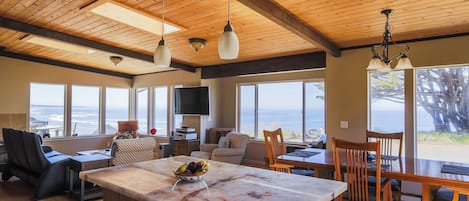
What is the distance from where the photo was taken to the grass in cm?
387

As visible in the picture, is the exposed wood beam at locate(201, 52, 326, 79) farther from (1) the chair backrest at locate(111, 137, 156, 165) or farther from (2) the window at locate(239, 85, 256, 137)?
(1) the chair backrest at locate(111, 137, 156, 165)

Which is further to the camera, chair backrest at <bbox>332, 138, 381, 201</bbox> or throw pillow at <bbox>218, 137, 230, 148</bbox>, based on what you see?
throw pillow at <bbox>218, 137, 230, 148</bbox>

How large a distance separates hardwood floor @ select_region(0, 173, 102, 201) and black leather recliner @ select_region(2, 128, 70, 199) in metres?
0.17

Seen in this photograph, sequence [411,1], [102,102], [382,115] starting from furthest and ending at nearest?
[102,102]
[382,115]
[411,1]

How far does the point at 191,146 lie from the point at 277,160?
365 cm

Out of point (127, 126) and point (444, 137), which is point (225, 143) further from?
point (444, 137)

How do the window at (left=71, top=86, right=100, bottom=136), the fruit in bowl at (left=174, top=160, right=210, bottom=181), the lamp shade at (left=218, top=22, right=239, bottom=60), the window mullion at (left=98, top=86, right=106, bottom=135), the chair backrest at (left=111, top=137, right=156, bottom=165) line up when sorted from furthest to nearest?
the window mullion at (left=98, top=86, right=106, bottom=135)
the window at (left=71, top=86, right=100, bottom=136)
the chair backrest at (left=111, top=137, right=156, bottom=165)
the lamp shade at (left=218, top=22, right=239, bottom=60)
the fruit in bowl at (left=174, top=160, right=210, bottom=181)

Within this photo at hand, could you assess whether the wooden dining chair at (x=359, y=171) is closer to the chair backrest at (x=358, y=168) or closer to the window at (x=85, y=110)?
the chair backrest at (x=358, y=168)

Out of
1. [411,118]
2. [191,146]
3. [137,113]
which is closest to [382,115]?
[411,118]

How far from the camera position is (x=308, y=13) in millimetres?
3449

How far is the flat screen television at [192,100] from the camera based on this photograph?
6.89 metres

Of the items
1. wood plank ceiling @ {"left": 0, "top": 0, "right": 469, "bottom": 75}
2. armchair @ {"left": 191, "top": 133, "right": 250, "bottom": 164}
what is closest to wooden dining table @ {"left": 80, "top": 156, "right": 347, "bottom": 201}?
wood plank ceiling @ {"left": 0, "top": 0, "right": 469, "bottom": 75}

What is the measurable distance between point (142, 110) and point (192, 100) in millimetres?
2361

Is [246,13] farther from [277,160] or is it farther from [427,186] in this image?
[427,186]
